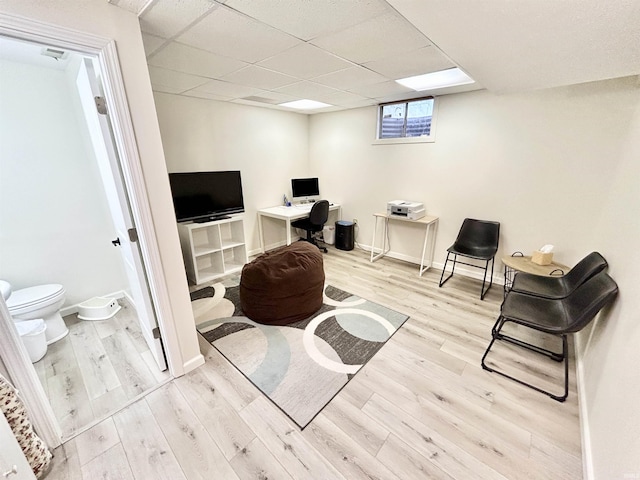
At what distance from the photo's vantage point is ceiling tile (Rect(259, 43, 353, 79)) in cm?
191

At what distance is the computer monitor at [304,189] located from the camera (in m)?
4.62

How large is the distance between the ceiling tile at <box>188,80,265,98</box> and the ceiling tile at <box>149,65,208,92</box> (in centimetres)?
11

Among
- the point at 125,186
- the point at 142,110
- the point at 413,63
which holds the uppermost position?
the point at 413,63

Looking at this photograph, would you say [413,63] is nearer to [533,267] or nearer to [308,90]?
[308,90]

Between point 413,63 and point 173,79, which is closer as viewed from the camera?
point 413,63

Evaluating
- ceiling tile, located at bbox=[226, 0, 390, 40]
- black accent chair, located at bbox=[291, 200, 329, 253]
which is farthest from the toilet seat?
black accent chair, located at bbox=[291, 200, 329, 253]

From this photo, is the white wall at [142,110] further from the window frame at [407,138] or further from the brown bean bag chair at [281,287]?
the window frame at [407,138]

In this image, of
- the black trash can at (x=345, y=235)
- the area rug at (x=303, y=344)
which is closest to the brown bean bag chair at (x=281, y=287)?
the area rug at (x=303, y=344)

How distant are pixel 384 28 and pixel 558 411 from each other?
8.75 ft

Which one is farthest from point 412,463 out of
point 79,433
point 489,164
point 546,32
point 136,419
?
point 489,164

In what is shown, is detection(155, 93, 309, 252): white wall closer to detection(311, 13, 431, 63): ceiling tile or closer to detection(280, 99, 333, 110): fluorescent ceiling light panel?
detection(280, 99, 333, 110): fluorescent ceiling light panel

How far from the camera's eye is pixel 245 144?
12.9 feet

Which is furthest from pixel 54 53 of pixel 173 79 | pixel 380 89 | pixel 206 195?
pixel 380 89

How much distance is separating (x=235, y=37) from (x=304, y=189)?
121 inches
